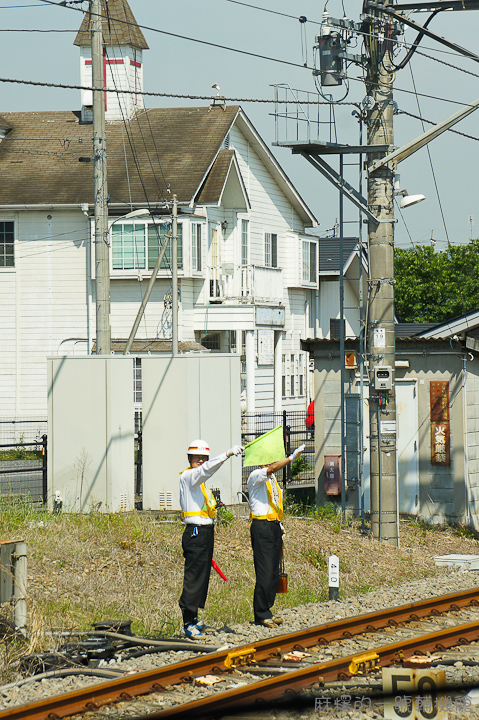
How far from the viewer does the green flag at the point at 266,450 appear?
962 cm

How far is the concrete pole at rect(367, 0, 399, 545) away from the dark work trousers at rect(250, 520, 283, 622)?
5.05 meters

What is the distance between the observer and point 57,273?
2970 centimetres

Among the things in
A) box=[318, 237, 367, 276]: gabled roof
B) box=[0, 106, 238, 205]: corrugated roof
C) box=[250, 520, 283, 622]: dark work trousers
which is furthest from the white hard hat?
box=[318, 237, 367, 276]: gabled roof

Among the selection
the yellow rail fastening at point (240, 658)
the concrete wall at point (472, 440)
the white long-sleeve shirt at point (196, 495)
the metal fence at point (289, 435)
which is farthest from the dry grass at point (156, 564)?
the metal fence at point (289, 435)

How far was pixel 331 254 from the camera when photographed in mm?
40125

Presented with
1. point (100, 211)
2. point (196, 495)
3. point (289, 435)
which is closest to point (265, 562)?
point (196, 495)

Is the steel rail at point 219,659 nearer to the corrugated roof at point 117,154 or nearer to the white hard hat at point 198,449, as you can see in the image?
the white hard hat at point 198,449

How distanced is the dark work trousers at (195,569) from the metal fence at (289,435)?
6.58 metres

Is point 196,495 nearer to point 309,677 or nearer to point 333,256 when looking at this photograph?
point 309,677

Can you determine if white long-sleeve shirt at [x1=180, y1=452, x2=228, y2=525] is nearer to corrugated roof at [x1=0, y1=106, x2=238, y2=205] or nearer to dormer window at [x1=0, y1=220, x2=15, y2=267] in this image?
corrugated roof at [x1=0, y1=106, x2=238, y2=205]

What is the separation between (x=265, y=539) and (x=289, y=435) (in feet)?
36.1

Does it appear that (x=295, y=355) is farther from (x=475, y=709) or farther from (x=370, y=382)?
(x=475, y=709)

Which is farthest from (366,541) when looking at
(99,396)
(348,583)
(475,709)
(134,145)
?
(134,145)

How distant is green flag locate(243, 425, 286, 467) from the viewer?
9.62 metres
